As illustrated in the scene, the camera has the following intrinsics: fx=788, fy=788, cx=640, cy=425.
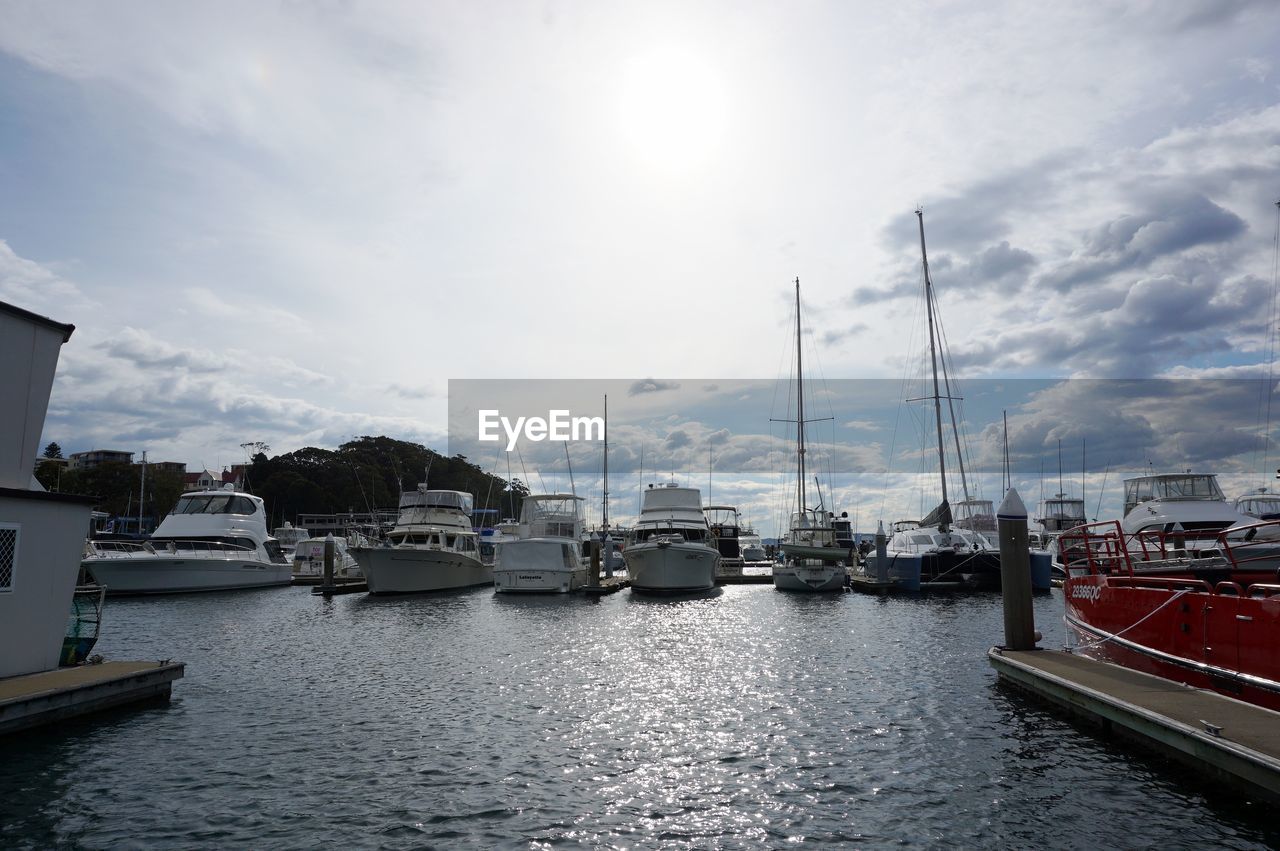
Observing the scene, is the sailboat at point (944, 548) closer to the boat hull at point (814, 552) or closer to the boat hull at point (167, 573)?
the boat hull at point (814, 552)

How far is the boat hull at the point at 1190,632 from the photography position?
12.3m

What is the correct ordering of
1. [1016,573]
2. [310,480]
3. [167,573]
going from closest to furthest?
[1016,573] → [167,573] → [310,480]

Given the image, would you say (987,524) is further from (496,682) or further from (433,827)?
(433,827)

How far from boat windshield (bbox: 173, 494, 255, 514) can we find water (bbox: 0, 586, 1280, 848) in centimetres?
3125

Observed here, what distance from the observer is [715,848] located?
9586mm

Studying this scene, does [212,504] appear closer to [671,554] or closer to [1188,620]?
[671,554]

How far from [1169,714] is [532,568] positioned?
38.1 metres

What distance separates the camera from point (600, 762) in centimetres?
1302

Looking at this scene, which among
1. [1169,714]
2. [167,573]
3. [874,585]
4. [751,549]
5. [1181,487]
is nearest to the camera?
[1169,714]

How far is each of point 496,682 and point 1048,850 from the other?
13.6 meters

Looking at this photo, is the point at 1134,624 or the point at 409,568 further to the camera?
the point at 409,568

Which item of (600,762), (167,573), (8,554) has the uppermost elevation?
(8,554)

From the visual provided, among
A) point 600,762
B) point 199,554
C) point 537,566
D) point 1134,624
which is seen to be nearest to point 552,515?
point 537,566

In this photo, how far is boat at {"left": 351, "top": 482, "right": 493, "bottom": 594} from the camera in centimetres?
4619
